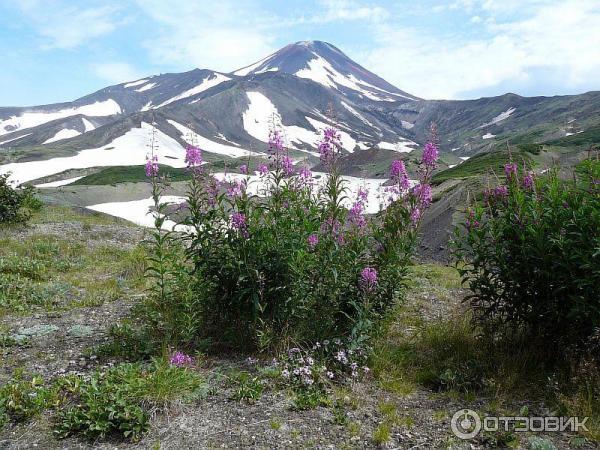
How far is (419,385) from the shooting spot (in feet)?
19.6

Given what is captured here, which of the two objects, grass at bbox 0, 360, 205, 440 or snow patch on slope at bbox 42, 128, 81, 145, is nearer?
grass at bbox 0, 360, 205, 440

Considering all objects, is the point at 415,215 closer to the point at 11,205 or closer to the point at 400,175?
the point at 400,175

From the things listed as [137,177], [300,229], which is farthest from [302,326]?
[137,177]

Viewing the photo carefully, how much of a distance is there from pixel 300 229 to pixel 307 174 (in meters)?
1.55

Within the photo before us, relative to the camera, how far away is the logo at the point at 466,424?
481cm

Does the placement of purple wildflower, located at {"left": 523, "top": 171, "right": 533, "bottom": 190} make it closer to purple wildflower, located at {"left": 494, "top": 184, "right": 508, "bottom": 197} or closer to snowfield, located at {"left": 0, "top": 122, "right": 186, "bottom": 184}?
purple wildflower, located at {"left": 494, "top": 184, "right": 508, "bottom": 197}

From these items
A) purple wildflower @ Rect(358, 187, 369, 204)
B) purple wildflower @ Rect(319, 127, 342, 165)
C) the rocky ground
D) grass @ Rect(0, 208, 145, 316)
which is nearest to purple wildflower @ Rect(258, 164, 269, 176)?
purple wildflower @ Rect(319, 127, 342, 165)

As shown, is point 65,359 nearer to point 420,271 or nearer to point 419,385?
point 419,385

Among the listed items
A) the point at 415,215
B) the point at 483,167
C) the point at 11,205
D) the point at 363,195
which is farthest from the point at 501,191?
the point at 483,167

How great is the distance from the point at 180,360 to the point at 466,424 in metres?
3.47

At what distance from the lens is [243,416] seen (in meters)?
5.02

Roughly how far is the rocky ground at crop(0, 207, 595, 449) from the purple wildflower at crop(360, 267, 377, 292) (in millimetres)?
1236

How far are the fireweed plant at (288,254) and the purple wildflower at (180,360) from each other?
1.26ft

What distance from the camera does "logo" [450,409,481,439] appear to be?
4.81 metres
